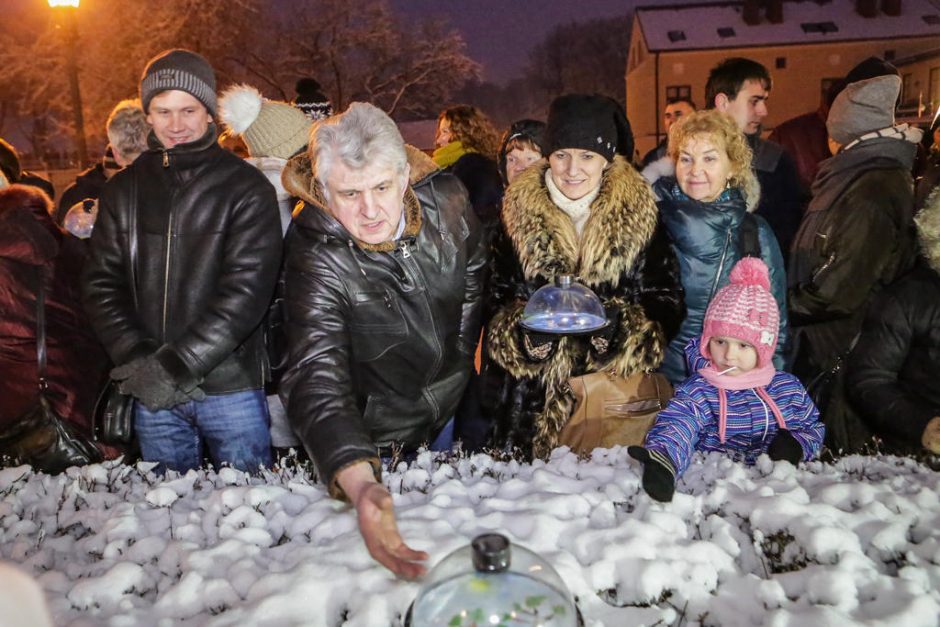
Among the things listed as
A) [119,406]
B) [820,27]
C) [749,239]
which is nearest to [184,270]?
[119,406]

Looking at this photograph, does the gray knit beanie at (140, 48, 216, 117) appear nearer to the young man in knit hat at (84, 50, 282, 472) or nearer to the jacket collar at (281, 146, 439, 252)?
the young man in knit hat at (84, 50, 282, 472)

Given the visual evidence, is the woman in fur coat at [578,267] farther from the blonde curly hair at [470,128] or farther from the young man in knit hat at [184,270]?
the blonde curly hair at [470,128]

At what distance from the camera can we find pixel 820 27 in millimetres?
45969

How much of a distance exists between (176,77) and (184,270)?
1035mm

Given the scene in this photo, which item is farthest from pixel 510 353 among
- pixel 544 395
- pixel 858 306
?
pixel 858 306

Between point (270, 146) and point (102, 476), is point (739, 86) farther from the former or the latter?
point (102, 476)

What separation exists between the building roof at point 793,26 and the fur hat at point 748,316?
4658 centimetres

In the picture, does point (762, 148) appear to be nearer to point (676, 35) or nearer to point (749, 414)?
point (749, 414)

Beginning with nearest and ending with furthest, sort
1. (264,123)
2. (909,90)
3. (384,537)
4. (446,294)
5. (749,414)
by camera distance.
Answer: (384,537)
(446,294)
(749,414)
(264,123)
(909,90)

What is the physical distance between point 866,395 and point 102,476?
4.11 metres

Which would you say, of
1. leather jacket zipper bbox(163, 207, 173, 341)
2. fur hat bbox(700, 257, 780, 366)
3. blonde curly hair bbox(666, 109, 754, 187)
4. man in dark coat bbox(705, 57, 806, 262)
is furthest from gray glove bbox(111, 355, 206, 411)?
man in dark coat bbox(705, 57, 806, 262)

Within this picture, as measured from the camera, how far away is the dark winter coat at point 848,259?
4453 mm

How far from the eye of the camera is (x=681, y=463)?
11.5 ft

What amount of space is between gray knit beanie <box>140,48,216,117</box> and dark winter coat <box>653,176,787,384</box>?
2.71m
